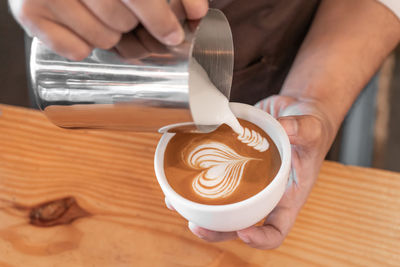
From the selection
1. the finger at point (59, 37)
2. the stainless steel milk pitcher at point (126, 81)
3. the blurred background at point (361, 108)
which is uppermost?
the finger at point (59, 37)

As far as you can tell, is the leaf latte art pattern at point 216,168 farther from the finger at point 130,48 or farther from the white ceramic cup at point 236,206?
the finger at point 130,48

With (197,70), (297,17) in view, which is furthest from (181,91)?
(297,17)

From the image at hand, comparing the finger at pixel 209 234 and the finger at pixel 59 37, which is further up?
the finger at pixel 59 37

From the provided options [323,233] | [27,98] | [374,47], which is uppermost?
[374,47]

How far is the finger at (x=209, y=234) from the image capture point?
0.80 meters

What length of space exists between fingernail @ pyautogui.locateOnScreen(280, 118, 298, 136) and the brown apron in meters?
0.38

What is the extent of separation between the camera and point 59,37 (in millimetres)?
606

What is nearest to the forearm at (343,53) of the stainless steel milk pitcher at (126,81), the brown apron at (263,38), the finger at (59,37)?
the brown apron at (263,38)

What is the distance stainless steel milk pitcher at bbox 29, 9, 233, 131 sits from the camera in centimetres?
59

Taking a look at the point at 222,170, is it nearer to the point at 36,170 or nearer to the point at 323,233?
the point at 323,233

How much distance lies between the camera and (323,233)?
2.87 feet

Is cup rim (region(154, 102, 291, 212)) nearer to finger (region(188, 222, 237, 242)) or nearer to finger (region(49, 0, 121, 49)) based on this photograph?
finger (region(188, 222, 237, 242))

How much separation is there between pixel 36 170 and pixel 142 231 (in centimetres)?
36

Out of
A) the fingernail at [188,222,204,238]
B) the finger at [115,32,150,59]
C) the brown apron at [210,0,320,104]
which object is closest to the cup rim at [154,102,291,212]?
the fingernail at [188,222,204,238]
